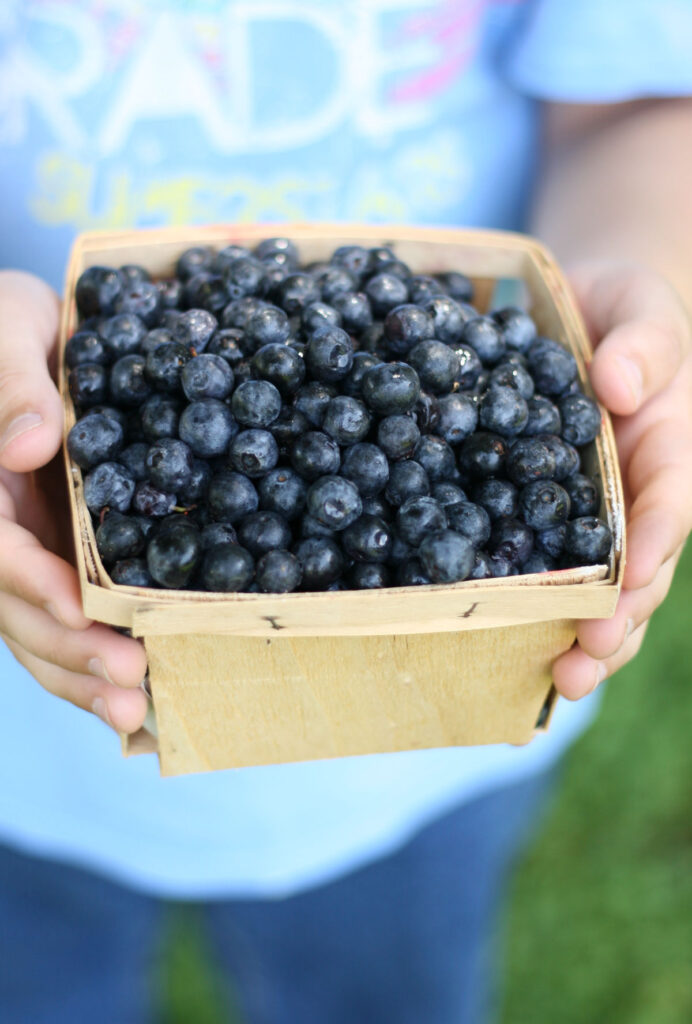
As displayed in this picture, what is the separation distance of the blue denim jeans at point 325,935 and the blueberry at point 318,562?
3.25 ft

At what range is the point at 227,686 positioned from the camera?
95 centimetres

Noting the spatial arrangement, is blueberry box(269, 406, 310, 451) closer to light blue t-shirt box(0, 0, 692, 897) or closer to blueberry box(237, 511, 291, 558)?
blueberry box(237, 511, 291, 558)

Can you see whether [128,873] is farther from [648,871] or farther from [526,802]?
[648,871]

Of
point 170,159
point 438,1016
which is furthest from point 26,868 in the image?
point 170,159

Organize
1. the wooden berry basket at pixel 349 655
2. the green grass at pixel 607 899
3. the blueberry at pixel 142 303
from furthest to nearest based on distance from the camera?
1. the green grass at pixel 607 899
2. the blueberry at pixel 142 303
3. the wooden berry basket at pixel 349 655

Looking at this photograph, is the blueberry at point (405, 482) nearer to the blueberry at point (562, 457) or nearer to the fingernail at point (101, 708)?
the blueberry at point (562, 457)

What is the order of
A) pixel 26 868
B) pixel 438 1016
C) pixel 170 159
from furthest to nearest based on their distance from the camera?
pixel 438 1016 → pixel 26 868 → pixel 170 159

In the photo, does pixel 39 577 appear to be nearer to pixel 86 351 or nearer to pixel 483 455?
pixel 86 351

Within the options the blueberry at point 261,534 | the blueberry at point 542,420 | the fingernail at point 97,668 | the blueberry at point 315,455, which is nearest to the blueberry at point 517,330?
the blueberry at point 542,420

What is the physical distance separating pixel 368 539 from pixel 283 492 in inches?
Answer: 4.5

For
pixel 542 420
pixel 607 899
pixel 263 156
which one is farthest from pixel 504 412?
pixel 607 899

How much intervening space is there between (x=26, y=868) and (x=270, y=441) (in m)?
1.27

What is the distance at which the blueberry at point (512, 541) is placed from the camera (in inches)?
38.7

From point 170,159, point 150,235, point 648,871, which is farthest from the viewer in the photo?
point 648,871
